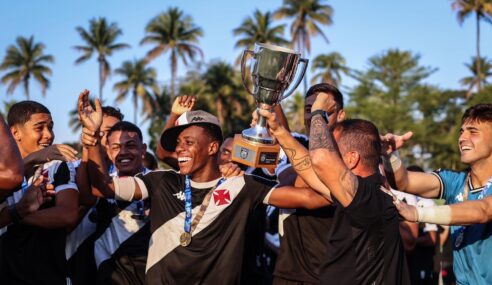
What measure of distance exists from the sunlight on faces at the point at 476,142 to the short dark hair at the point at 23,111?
12.4ft

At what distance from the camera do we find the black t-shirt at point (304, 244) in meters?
5.61

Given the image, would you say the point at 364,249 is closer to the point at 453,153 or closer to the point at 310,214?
the point at 310,214

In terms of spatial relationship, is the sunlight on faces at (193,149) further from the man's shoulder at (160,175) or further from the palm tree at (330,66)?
the palm tree at (330,66)

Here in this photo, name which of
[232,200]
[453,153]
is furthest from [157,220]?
[453,153]

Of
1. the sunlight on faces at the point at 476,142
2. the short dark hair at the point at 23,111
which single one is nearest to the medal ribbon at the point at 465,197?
the sunlight on faces at the point at 476,142

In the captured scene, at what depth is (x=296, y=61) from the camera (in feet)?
15.5

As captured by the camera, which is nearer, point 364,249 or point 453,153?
point 364,249

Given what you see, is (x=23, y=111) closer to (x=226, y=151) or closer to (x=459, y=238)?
(x=226, y=151)

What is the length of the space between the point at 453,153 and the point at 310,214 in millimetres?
52214

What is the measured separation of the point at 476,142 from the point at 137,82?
62114 millimetres

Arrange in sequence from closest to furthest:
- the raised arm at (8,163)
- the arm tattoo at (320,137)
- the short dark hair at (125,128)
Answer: the raised arm at (8,163) < the arm tattoo at (320,137) < the short dark hair at (125,128)

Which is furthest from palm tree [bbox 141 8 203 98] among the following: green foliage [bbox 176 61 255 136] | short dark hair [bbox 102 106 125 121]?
short dark hair [bbox 102 106 125 121]

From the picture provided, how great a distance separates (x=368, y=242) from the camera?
14.0 ft

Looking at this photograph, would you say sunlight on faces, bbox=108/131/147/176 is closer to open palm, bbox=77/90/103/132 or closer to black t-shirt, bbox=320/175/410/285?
open palm, bbox=77/90/103/132
